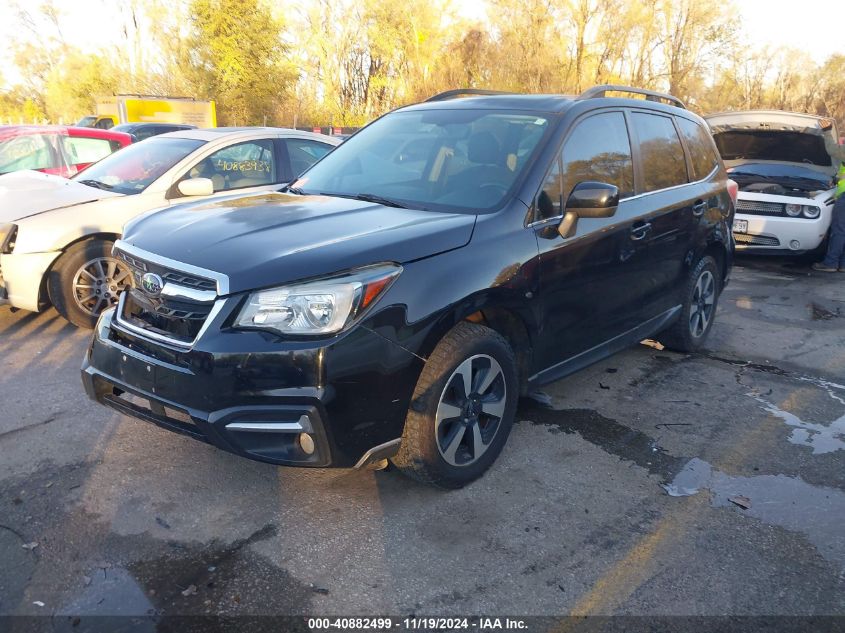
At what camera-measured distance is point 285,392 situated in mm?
2693

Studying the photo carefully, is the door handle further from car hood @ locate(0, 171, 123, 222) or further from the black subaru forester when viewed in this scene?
car hood @ locate(0, 171, 123, 222)

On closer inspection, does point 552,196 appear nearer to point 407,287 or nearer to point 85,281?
point 407,287

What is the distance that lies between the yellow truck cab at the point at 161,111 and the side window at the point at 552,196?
Result: 79.9 feet

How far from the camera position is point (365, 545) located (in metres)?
2.93

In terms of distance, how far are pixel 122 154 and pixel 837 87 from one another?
38.4 metres

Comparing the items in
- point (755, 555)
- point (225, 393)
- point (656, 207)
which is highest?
point (656, 207)

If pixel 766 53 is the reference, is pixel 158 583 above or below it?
below

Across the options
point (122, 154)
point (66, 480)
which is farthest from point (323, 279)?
point (122, 154)

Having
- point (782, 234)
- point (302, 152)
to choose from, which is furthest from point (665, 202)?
point (782, 234)

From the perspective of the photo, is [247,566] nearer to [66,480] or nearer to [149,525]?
[149,525]

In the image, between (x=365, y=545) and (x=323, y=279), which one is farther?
(x=365, y=545)

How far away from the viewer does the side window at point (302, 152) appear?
681 cm

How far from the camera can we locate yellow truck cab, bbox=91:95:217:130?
82.2 feet

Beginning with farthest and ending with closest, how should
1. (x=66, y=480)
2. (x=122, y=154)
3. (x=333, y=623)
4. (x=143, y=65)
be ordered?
(x=143, y=65), (x=122, y=154), (x=66, y=480), (x=333, y=623)
